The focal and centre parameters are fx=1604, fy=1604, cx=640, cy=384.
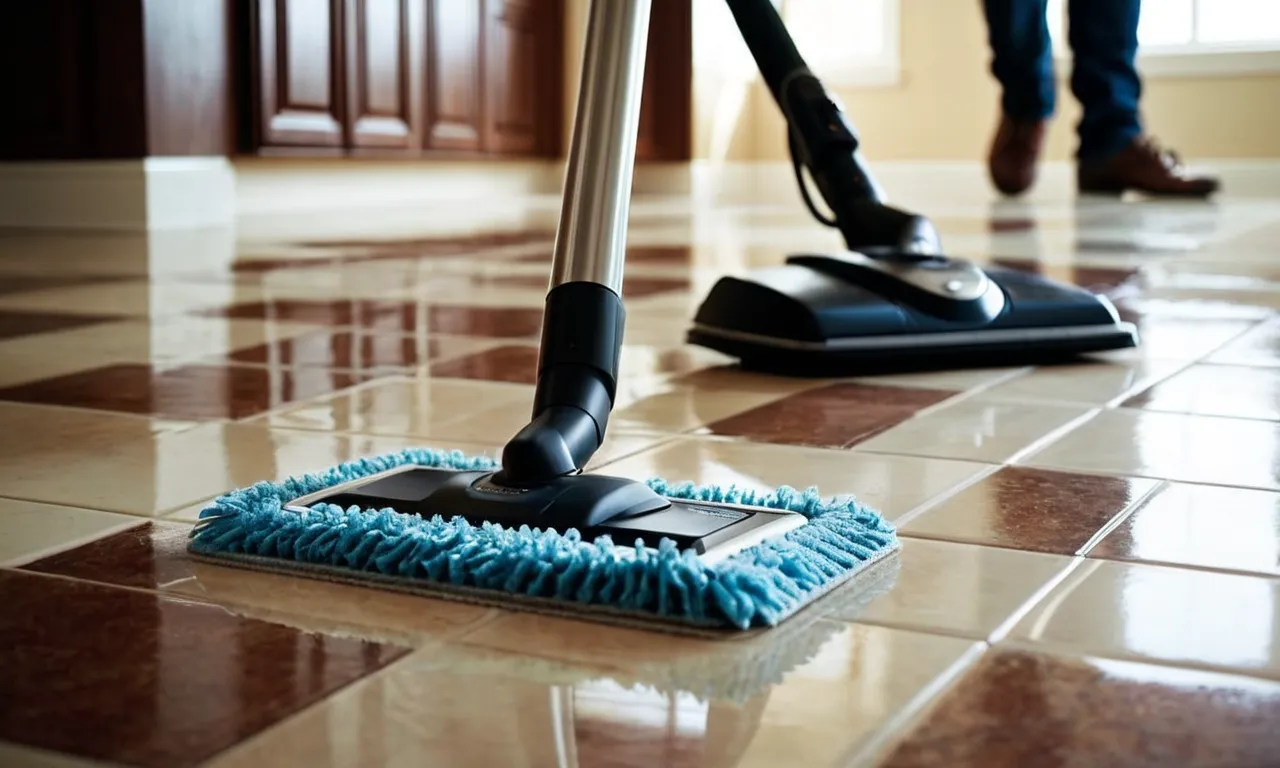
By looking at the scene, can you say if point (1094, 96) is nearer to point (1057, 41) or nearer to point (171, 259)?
point (1057, 41)

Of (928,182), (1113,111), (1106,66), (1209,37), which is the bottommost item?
(928,182)

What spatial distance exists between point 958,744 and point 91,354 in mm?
1122

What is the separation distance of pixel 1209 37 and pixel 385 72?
288 centimetres

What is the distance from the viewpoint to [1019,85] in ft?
12.1

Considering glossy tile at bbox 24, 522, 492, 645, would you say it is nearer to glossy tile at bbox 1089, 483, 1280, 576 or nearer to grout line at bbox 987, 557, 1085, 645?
grout line at bbox 987, 557, 1085, 645

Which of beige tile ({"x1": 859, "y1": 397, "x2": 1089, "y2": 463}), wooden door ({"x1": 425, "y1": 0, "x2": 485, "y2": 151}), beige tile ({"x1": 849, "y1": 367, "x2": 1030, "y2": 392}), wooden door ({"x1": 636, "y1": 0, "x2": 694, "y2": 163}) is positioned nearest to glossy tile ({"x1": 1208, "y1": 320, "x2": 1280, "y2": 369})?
beige tile ({"x1": 849, "y1": 367, "x2": 1030, "y2": 392})

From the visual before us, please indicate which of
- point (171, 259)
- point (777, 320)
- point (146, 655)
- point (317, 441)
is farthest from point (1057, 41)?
point (146, 655)

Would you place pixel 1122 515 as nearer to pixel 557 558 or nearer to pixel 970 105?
pixel 557 558

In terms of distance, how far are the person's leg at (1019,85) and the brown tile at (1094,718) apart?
2487mm

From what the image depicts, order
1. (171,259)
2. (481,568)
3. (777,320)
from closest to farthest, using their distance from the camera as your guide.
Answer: (481,568) → (777,320) → (171,259)

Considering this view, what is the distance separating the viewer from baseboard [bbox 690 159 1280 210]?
5352 millimetres

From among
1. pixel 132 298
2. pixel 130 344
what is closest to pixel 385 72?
pixel 132 298

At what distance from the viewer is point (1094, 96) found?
3947mm

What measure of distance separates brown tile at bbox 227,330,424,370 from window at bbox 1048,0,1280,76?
14.3 ft
